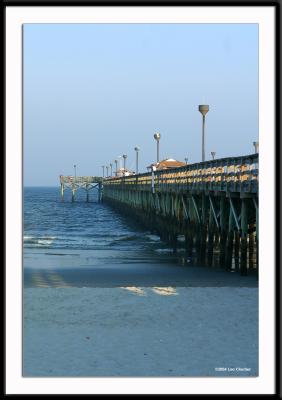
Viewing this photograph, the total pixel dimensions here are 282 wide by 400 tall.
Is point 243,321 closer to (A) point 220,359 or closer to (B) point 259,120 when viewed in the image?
(A) point 220,359

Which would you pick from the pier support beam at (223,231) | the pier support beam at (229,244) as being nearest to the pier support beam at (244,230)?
the pier support beam at (229,244)

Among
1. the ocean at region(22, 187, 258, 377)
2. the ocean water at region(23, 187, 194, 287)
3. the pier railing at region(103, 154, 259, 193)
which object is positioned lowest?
the ocean water at region(23, 187, 194, 287)

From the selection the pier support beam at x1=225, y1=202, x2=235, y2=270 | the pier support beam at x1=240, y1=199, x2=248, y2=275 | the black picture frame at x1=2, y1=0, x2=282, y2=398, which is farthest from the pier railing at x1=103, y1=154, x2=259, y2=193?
the black picture frame at x1=2, y1=0, x2=282, y2=398

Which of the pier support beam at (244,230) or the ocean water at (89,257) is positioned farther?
the ocean water at (89,257)

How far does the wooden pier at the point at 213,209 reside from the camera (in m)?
16.8

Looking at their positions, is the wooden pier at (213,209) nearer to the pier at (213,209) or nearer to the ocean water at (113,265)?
the pier at (213,209)

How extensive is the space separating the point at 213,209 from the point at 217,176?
4.77 ft

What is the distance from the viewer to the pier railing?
53.1 feet

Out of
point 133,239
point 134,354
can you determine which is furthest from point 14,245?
point 133,239

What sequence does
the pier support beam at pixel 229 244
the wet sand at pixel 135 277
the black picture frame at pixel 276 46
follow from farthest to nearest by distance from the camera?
the pier support beam at pixel 229 244 < the wet sand at pixel 135 277 < the black picture frame at pixel 276 46

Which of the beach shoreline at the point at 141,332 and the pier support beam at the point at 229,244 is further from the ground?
the pier support beam at the point at 229,244

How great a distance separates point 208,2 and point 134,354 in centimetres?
377

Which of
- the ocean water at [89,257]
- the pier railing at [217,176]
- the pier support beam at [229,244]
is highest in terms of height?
the pier railing at [217,176]

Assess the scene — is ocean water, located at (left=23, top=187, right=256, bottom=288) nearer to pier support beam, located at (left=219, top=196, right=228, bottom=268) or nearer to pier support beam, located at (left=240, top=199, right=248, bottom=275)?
pier support beam, located at (left=219, top=196, right=228, bottom=268)
